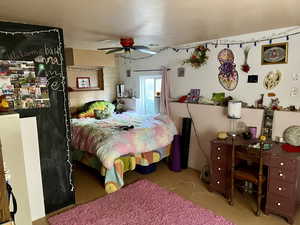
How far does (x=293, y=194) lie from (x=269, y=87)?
1419mm

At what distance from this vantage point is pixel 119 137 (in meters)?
3.28

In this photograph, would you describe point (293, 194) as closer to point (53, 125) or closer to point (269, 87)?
point (269, 87)

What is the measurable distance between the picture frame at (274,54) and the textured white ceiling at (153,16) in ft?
0.86

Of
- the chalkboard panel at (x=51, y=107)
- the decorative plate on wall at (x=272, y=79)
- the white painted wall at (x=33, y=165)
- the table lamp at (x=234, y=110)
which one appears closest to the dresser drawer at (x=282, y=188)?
the table lamp at (x=234, y=110)

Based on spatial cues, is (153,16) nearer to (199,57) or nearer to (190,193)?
(199,57)

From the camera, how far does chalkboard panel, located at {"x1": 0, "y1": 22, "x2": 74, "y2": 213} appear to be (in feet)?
7.70

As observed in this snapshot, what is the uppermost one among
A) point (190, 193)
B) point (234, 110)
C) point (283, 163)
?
point (234, 110)

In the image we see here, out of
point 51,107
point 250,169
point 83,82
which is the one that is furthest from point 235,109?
point 83,82

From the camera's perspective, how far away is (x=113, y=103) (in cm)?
562

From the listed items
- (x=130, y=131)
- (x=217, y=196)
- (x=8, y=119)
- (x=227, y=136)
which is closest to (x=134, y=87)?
(x=130, y=131)

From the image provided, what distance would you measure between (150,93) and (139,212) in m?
2.86

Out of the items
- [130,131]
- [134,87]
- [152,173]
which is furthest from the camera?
[134,87]

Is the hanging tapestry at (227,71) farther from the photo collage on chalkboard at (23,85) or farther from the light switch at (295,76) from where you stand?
the photo collage on chalkboard at (23,85)

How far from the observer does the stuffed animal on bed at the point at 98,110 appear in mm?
4582
